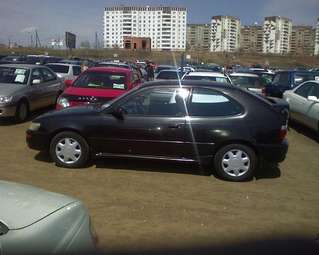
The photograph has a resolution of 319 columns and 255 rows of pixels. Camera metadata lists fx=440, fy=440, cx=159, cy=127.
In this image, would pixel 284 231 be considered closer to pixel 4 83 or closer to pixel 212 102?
pixel 212 102

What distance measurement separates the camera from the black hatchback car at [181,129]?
675 centimetres

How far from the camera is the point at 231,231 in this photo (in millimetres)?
4871

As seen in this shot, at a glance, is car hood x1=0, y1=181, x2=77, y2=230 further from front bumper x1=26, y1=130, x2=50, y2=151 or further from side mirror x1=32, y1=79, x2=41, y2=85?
side mirror x1=32, y1=79, x2=41, y2=85

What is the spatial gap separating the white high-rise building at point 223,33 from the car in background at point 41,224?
114 m

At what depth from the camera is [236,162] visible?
679 centimetres

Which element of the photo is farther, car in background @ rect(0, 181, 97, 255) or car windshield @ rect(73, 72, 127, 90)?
car windshield @ rect(73, 72, 127, 90)

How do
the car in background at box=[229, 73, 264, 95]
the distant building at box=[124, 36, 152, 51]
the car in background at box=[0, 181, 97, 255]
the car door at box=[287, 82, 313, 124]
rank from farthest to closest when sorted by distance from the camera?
the distant building at box=[124, 36, 152, 51] < the car in background at box=[229, 73, 264, 95] < the car door at box=[287, 82, 313, 124] < the car in background at box=[0, 181, 97, 255]

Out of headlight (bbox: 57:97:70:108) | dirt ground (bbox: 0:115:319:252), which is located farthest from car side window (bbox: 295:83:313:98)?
headlight (bbox: 57:97:70:108)

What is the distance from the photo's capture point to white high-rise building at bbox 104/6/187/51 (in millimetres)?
100312

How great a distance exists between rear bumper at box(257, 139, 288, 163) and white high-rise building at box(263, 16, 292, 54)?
111 metres

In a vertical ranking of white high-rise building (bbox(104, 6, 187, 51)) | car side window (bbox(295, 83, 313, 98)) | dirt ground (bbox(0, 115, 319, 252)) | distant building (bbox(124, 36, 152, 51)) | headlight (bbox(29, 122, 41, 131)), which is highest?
white high-rise building (bbox(104, 6, 187, 51))

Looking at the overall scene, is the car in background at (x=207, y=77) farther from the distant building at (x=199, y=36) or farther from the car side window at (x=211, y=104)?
the distant building at (x=199, y=36)

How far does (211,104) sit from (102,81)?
14.6 feet

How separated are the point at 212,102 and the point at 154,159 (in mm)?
1278
